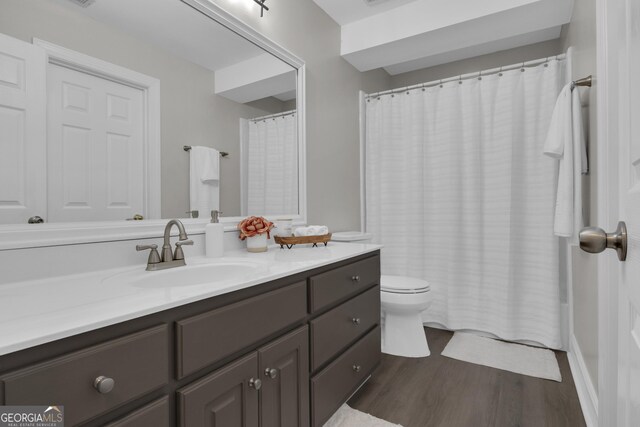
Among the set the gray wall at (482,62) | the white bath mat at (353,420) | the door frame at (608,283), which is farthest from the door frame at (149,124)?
the gray wall at (482,62)

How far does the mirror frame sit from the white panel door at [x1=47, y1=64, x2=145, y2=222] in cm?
4

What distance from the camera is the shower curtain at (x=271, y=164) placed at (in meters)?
1.83

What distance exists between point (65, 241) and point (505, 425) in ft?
6.43

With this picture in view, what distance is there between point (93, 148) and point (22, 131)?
193mm

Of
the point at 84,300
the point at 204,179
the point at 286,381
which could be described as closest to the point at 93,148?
the point at 204,179

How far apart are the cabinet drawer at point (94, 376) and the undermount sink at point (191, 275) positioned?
332mm

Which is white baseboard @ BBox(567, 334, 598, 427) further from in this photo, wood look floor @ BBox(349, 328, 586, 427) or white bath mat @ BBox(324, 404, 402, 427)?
white bath mat @ BBox(324, 404, 402, 427)

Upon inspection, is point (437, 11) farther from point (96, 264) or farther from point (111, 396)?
point (111, 396)

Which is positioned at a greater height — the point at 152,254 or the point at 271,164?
the point at 271,164

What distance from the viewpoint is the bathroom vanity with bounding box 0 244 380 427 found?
636mm

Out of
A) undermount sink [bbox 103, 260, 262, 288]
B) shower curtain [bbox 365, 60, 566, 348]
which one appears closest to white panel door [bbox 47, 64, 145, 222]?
undermount sink [bbox 103, 260, 262, 288]

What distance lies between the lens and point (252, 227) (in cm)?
167

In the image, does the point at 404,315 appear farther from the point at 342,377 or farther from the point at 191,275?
the point at 191,275

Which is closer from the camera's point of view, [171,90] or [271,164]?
[171,90]
